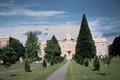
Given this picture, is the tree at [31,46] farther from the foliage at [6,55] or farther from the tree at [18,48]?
the foliage at [6,55]

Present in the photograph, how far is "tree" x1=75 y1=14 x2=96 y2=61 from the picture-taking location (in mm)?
78688

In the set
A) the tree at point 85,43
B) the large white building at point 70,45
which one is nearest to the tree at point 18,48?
the tree at point 85,43

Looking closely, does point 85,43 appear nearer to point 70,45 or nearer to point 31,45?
point 31,45

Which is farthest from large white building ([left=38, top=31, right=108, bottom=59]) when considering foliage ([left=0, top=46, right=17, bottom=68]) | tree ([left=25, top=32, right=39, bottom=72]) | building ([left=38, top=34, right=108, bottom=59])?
foliage ([left=0, top=46, right=17, bottom=68])

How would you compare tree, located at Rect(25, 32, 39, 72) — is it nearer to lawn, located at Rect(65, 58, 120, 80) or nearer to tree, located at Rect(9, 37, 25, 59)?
tree, located at Rect(9, 37, 25, 59)

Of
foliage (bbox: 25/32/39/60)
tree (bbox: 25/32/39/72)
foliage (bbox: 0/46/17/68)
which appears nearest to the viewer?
foliage (bbox: 0/46/17/68)

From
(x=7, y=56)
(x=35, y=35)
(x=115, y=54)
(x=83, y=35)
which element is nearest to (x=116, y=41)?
(x=115, y=54)

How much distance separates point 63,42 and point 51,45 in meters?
78.0

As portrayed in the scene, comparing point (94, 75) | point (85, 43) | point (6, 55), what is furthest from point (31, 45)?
point (94, 75)

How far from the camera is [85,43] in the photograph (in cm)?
8069

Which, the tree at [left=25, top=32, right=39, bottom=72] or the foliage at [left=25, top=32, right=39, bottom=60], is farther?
the foliage at [left=25, top=32, right=39, bottom=60]

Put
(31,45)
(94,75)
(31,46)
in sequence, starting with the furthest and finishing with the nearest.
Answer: (31,45) → (31,46) → (94,75)

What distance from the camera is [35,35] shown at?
97.2m

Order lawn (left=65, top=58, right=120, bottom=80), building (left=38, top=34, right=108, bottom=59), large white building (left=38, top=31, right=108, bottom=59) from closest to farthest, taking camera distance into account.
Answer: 1. lawn (left=65, top=58, right=120, bottom=80)
2. building (left=38, top=34, right=108, bottom=59)
3. large white building (left=38, top=31, right=108, bottom=59)
